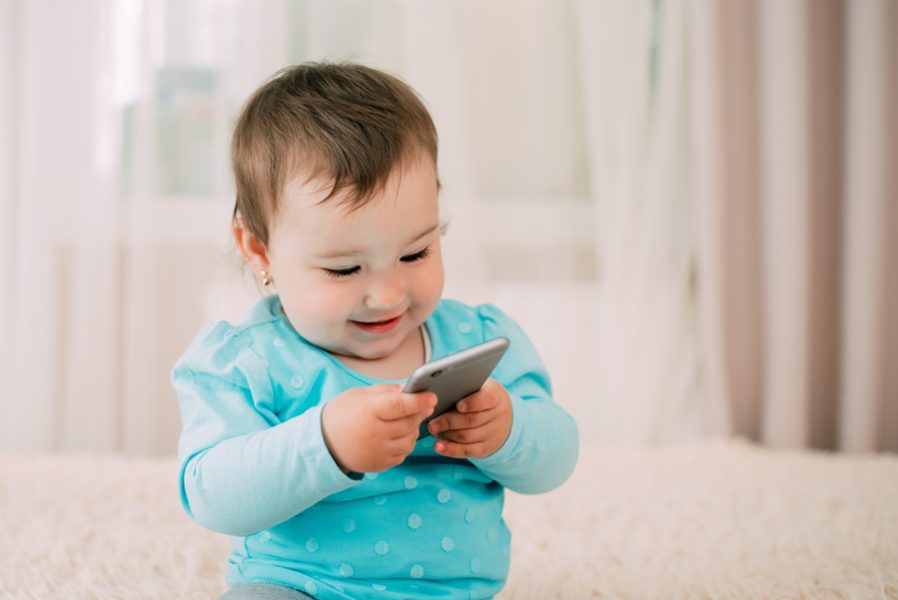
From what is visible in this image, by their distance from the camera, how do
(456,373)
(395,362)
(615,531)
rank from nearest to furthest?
(456,373), (395,362), (615,531)

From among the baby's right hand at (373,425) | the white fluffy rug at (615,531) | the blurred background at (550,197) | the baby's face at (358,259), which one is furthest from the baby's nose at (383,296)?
the blurred background at (550,197)

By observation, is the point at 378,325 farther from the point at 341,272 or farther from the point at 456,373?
the point at 456,373

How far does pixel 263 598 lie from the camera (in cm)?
89

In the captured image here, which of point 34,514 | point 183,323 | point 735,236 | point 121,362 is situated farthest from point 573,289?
point 34,514

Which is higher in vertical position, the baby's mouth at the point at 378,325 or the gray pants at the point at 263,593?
the baby's mouth at the point at 378,325

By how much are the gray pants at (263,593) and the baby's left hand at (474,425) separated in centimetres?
20

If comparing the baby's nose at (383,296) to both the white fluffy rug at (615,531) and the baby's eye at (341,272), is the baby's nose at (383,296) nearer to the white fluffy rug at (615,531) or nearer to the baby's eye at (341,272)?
the baby's eye at (341,272)

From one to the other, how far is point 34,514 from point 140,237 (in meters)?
0.82

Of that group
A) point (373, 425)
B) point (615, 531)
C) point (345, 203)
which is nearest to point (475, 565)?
point (373, 425)

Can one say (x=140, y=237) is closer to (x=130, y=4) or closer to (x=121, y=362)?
(x=121, y=362)

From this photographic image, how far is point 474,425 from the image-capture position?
2.85ft

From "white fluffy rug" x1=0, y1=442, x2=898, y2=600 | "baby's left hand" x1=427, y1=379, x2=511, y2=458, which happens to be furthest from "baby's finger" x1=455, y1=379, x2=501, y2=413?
"white fluffy rug" x1=0, y1=442, x2=898, y2=600

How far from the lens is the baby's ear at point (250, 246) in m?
1.00

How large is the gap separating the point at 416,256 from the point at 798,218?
4.44 feet
